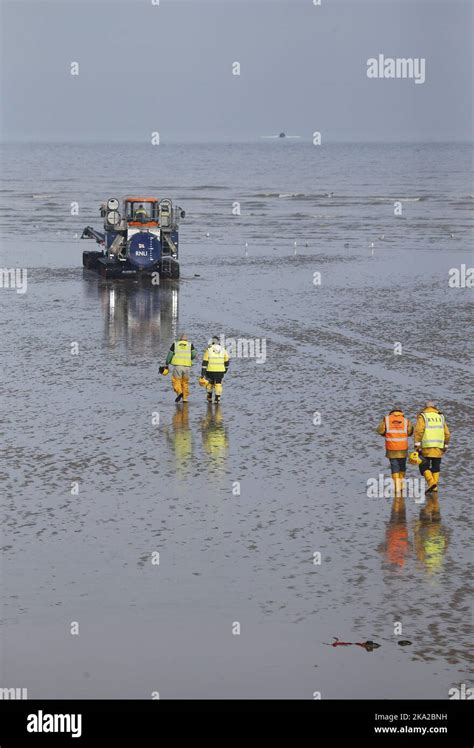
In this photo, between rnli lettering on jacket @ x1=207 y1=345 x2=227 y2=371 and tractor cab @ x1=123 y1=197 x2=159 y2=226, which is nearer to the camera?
rnli lettering on jacket @ x1=207 y1=345 x2=227 y2=371

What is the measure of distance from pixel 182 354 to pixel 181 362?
187 mm

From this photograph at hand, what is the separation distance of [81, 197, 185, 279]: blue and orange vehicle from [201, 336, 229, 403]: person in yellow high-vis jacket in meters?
19.3

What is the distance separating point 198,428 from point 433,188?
322ft

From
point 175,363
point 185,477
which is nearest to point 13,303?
point 175,363

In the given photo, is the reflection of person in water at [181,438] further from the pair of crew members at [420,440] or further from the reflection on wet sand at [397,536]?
the reflection on wet sand at [397,536]

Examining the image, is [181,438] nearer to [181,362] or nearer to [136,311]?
[181,362]

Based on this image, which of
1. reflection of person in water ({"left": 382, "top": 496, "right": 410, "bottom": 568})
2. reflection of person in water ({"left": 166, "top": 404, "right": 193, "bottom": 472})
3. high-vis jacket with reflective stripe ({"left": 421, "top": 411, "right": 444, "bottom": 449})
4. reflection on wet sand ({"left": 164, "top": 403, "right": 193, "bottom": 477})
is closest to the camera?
reflection of person in water ({"left": 382, "top": 496, "right": 410, "bottom": 568})

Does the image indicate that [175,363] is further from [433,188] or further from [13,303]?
[433,188]

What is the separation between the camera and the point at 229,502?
1861 cm

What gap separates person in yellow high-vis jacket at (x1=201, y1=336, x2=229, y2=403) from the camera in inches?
965

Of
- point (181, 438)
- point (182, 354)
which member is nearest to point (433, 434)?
point (181, 438)

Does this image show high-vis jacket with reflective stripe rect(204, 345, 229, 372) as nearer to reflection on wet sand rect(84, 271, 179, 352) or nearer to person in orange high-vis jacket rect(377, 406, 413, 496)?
person in orange high-vis jacket rect(377, 406, 413, 496)

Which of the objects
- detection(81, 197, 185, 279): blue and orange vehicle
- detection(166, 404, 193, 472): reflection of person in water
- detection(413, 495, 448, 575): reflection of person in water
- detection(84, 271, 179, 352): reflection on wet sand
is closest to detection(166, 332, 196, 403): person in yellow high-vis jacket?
detection(166, 404, 193, 472): reflection of person in water

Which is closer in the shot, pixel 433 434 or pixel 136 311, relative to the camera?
pixel 433 434
